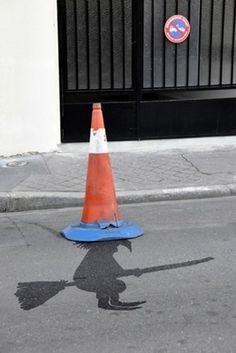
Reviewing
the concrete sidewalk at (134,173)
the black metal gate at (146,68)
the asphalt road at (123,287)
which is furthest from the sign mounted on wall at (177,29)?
the asphalt road at (123,287)

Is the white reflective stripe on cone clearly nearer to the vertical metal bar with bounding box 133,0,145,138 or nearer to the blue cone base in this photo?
the blue cone base

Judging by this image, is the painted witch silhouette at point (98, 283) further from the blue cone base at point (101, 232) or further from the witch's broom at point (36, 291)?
the blue cone base at point (101, 232)

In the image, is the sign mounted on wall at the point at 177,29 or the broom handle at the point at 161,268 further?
the sign mounted on wall at the point at 177,29

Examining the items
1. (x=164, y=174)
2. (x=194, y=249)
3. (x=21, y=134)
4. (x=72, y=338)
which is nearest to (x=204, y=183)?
(x=164, y=174)

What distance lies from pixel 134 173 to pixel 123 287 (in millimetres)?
3096

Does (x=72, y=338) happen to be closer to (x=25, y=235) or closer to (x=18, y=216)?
(x=25, y=235)

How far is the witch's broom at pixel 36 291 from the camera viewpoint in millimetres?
4219

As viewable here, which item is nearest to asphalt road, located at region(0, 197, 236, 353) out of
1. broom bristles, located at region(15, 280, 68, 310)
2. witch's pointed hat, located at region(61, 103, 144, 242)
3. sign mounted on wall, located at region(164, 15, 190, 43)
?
broom bristles, located at region(15, 280, 68, 310)

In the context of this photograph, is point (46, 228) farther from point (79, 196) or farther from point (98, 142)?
point (98, 142)

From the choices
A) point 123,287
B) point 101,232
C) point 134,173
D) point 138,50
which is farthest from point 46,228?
point 138,50

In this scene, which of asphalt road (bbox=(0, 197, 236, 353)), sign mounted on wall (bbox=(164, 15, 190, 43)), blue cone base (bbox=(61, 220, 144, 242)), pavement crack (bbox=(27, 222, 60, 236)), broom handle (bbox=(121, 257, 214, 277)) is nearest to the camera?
asphalt road (bbox=(0, 197, 236, 353))

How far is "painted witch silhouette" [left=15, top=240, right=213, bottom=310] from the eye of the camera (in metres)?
4.20

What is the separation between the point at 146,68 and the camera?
29.1 feet

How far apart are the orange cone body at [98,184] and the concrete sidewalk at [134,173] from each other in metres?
1.02
